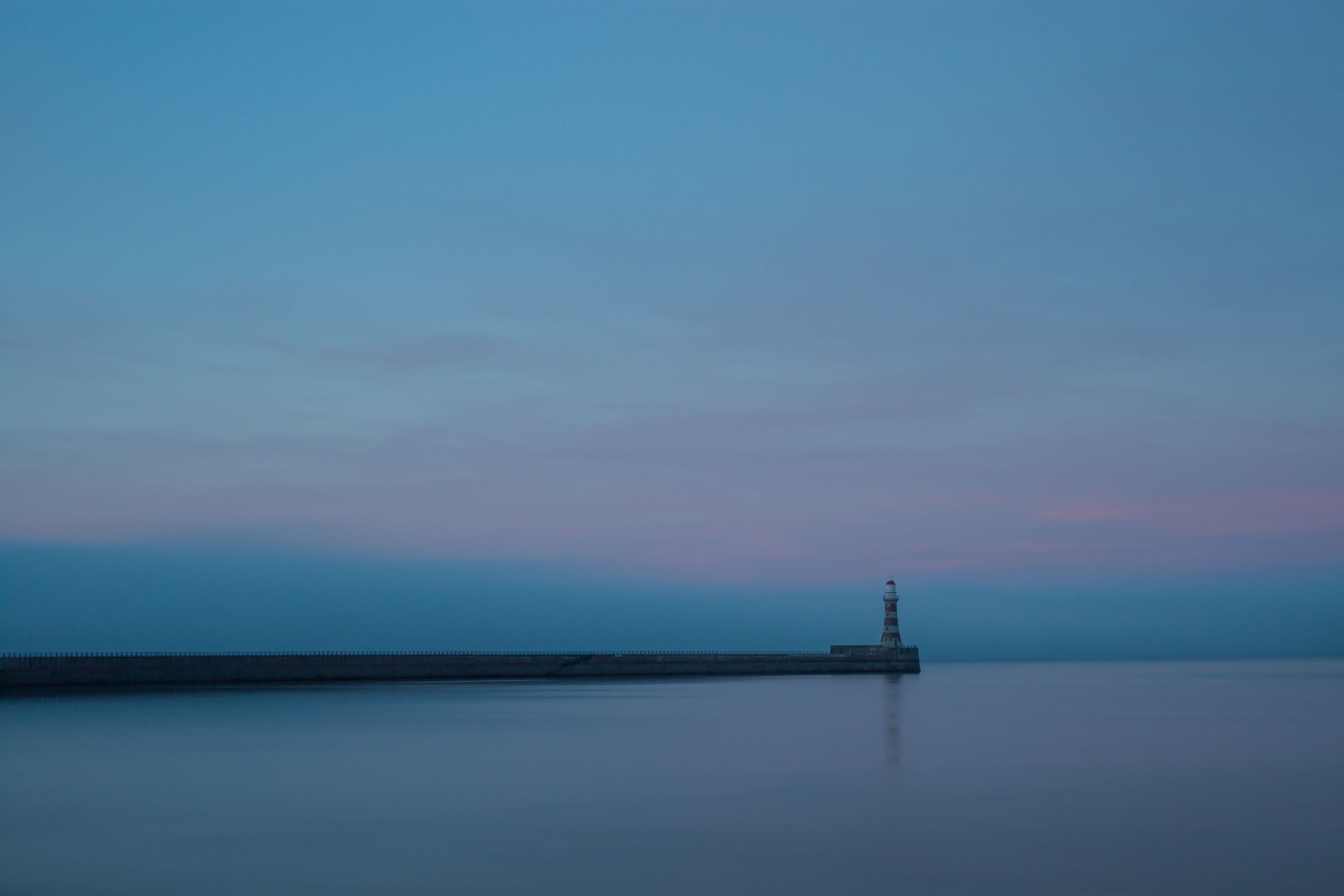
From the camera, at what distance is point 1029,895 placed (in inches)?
409

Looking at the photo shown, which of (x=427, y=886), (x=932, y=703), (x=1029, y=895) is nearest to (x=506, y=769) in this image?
(x=427, y=886)

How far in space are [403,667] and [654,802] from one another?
33.5 meters

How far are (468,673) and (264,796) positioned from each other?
111ft

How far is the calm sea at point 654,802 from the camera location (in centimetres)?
1125

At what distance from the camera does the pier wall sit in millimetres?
37875

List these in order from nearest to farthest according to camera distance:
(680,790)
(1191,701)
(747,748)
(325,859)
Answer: (325,859), (680,790), (747,748), (1191,701)

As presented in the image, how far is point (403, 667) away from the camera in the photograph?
47531 millimetres

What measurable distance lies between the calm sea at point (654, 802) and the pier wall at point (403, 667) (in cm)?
648

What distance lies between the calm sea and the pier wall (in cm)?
A: 648

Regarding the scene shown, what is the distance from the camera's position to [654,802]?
15852 mm

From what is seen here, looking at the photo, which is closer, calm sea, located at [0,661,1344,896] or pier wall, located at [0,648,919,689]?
calm sea, located at [0,661,1344,896]

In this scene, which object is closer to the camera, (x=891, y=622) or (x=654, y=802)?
(x=654, y=802)

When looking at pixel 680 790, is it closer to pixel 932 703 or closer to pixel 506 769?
pixel 506 769

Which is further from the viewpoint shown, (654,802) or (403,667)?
(403,667)
